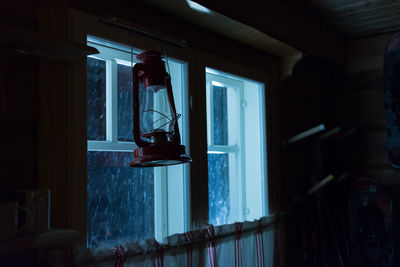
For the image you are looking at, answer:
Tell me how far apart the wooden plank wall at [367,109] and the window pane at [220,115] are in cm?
148

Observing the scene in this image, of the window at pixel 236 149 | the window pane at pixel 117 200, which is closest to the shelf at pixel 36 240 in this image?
the window pane at pixel 117 200

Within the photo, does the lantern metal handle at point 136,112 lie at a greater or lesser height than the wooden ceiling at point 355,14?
lesser

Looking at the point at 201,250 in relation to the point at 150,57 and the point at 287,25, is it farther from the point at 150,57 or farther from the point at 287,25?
the point at 287,25

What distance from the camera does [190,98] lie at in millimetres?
2230

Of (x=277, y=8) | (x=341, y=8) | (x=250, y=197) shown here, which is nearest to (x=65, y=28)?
(x=277, y=8)

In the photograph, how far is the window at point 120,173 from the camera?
6.05 feet

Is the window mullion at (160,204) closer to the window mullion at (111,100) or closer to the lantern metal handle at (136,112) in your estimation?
the window mullion at (111,100)

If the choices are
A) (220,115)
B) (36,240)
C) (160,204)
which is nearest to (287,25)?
(220,115)

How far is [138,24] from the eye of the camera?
1953 millimetres

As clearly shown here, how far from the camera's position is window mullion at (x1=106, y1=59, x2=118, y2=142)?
6.22ft

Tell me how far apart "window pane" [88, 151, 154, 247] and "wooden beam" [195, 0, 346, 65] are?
2.84 feet

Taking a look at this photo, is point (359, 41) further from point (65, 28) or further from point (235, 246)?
point (65, 28)

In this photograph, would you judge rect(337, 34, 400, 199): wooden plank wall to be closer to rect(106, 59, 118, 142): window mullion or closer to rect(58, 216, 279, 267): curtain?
rect(58, 216, 279, 267): curtain

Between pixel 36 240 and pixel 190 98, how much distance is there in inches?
46.5
